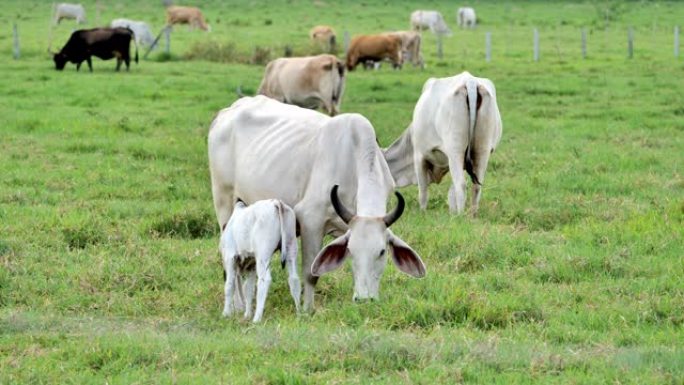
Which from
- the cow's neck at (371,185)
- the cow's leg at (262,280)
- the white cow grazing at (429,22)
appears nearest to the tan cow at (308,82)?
the cow's neck at (371,185)

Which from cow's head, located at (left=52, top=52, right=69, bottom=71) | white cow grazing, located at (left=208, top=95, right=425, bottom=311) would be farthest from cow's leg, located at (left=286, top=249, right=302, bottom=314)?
cow's head, located at (left=52, top=52, right=69, bottom=71)

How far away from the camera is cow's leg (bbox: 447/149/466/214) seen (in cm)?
1111

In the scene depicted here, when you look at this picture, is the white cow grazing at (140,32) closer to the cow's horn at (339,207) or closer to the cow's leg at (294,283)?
the cow's leg at (294,283)

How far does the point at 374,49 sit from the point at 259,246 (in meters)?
23.2

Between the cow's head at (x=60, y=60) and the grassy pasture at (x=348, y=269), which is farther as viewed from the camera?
the cow's head at (x=60, y=60)

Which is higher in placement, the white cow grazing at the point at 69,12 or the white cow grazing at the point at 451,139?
the white cow grazing at the point at 451,139

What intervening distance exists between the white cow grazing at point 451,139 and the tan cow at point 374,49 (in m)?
18.2

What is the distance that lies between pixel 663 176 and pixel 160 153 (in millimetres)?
5960

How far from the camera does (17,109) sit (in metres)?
18.4

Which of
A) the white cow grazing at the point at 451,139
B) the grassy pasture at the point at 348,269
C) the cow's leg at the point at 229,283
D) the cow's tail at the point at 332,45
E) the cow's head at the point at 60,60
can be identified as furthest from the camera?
the cow's tail at the point at 332,45

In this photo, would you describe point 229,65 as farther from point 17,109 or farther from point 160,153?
point 160,153

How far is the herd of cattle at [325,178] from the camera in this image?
24.3 ft

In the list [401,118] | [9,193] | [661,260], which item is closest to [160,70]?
[401,118]

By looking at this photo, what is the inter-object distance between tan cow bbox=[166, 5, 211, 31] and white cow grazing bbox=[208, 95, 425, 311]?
105 feet
